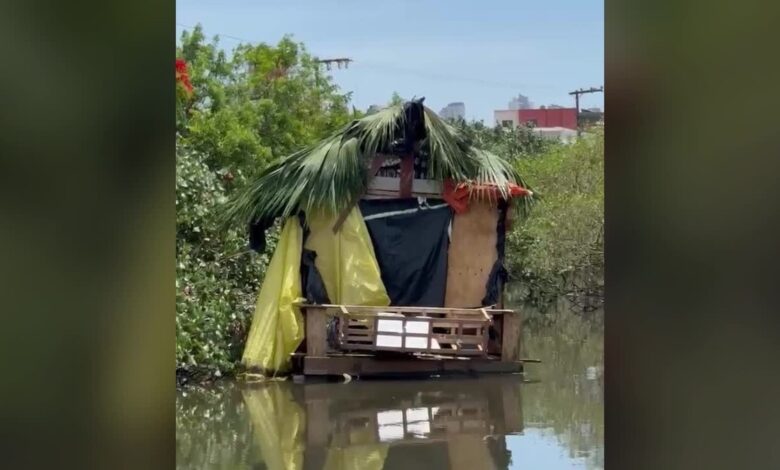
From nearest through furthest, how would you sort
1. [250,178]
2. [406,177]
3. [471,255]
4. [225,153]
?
[406,177] → [471,255] → [250,178] → [225,153]

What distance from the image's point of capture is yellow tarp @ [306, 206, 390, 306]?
10.1m

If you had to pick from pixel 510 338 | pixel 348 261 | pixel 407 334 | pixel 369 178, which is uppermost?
pixel 369 178

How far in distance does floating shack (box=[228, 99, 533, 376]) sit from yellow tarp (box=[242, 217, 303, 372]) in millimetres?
12


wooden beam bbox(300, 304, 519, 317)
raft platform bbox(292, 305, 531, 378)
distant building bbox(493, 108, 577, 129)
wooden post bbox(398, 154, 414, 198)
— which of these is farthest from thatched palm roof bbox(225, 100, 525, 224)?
distant building bbox(493, 108, 577, 129)

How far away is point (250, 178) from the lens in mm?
11484

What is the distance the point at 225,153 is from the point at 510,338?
4.57 m

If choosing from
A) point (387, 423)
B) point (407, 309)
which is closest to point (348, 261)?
point (407, 309)

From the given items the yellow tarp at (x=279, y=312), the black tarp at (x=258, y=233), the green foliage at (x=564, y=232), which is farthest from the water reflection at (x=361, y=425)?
the green foliage at (x=564, y=232)

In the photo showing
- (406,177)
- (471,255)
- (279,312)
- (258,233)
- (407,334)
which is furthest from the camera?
(471,255)

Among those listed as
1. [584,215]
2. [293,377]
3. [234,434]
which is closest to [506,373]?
[293,377]

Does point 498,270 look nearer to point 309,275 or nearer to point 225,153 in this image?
point 309,275

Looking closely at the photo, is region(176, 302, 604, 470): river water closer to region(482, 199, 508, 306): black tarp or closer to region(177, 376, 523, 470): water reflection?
region(177, 376, 523, 470): water reflection
